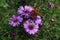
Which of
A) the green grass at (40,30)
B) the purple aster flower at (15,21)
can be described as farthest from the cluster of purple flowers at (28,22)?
the green grass at (40,30)

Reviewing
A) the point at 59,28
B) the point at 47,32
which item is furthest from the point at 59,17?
the point at 47,32

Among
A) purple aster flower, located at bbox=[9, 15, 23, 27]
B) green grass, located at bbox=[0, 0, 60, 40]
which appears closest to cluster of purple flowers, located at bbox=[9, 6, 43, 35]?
purple aster flower, located at bbox=[9, 15, 23, 27]

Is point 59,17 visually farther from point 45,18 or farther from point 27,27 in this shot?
point 27,27

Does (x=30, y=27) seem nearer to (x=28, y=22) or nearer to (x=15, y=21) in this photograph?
(x=28, y=22)

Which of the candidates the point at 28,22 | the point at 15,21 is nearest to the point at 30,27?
the point at 28,22

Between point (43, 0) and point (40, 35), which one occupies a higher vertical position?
point (43, 0)

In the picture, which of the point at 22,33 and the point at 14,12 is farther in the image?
the point at 14,12
